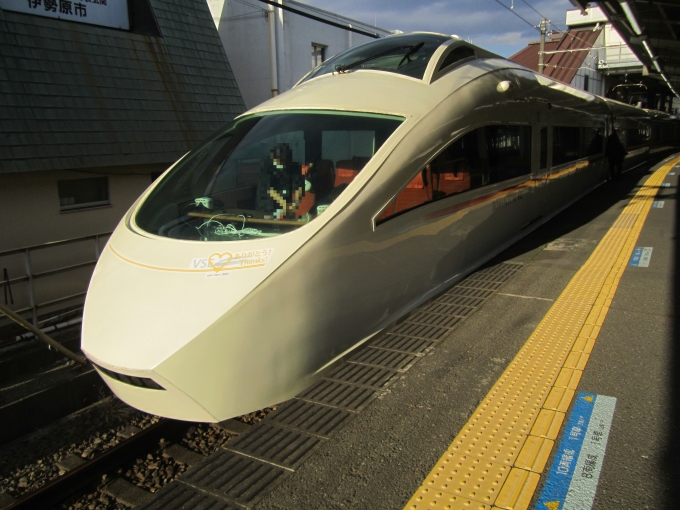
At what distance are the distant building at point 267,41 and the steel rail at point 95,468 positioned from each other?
506 inches

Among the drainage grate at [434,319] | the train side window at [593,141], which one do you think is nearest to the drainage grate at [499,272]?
the drainage grate at [434,319]

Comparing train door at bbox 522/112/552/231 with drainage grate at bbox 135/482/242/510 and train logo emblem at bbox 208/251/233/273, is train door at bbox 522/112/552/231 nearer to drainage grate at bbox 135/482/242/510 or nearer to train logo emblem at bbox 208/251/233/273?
train logo emblem at bbox 208/251/233/273

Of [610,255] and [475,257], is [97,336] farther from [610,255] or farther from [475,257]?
[610,255]

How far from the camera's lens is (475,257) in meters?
5.80

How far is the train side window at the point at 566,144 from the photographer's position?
27.7ft

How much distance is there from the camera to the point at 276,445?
2990mm

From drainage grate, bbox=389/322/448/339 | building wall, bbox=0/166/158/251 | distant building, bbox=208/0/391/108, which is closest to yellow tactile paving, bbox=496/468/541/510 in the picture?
drainage grate, bbox=389/322/448/339

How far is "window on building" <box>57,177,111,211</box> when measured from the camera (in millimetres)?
8758

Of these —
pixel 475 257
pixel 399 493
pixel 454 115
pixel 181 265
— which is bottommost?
pixel 399 493

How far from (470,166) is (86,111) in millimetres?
6443

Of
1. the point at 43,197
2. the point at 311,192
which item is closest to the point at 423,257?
the point at 311,192

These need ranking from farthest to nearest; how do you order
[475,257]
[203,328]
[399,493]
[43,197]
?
[43,197] < [475,257] < [203,328] < [399,493]

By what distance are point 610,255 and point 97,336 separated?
18.8 ft

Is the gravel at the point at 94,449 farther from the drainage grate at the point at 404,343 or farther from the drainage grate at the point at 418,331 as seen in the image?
the drainage grate at the point at 418,331
